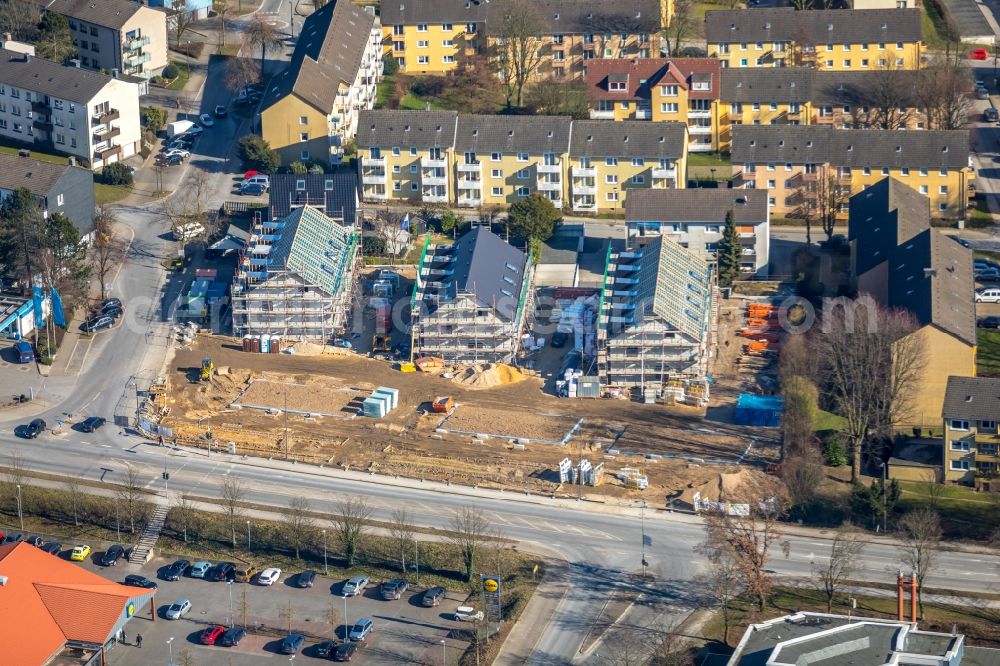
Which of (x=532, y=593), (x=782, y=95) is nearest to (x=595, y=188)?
(x=782, y=95)

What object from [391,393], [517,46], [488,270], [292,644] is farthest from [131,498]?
[517,46]

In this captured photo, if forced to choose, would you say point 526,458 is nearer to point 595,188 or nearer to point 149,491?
point 149,491

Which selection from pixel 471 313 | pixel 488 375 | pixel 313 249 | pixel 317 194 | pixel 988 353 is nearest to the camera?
pixel 488 375

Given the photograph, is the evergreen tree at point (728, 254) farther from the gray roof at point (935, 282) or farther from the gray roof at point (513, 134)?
the gray roof at point (513, 134)

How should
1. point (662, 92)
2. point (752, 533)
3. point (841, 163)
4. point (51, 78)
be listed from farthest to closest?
point (662, 92), point (51, 78), point (841, 163), point (752, 533)

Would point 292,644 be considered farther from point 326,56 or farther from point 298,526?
point 326,56
